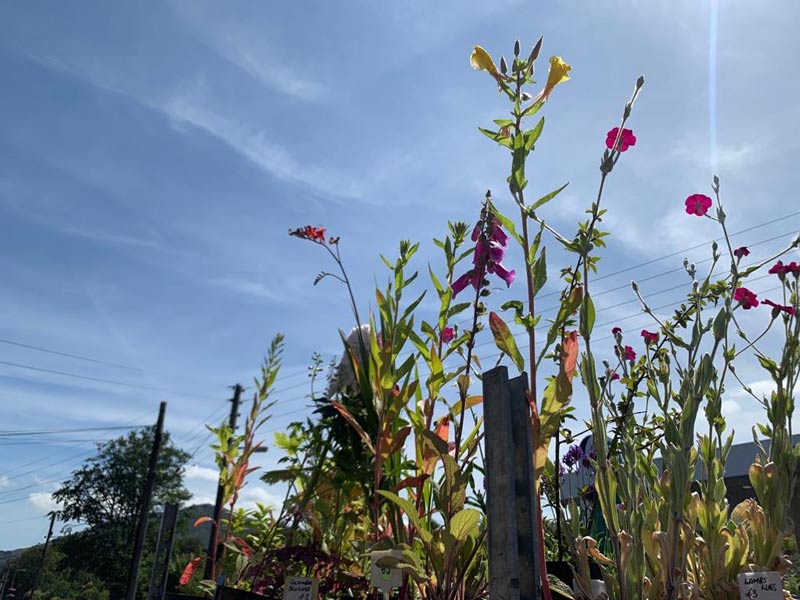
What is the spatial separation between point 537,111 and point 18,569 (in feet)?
Answer: 221

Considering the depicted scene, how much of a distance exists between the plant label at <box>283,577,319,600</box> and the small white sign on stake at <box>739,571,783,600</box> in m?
1.04

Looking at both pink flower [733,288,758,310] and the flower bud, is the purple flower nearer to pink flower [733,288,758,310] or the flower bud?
pink flower [733,288,758,310]

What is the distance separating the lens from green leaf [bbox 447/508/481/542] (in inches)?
51.5

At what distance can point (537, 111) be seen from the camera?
1.49 m

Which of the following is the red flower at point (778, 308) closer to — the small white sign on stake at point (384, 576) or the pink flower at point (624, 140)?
the pink flower at point (624, 140)

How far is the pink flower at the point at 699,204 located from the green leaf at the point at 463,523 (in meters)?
1.20

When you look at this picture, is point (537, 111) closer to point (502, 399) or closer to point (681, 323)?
point (502, 399)

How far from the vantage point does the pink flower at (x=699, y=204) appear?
1842 millimetres

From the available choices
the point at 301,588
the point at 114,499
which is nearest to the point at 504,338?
the point at 301,588

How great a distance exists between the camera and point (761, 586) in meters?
1.20

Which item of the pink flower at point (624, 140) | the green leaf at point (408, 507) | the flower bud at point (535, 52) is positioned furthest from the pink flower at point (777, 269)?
the green leaf at point (408, 507)

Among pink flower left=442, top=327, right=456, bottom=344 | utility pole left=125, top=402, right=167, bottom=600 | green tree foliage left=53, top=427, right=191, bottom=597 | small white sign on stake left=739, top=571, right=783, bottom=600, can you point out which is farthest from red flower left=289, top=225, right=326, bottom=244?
green tree foliage left=53, top=427, right=191, bottom=597

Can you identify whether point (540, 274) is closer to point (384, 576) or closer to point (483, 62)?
point (483, 62)

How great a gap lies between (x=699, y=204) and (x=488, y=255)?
0.72 metres
